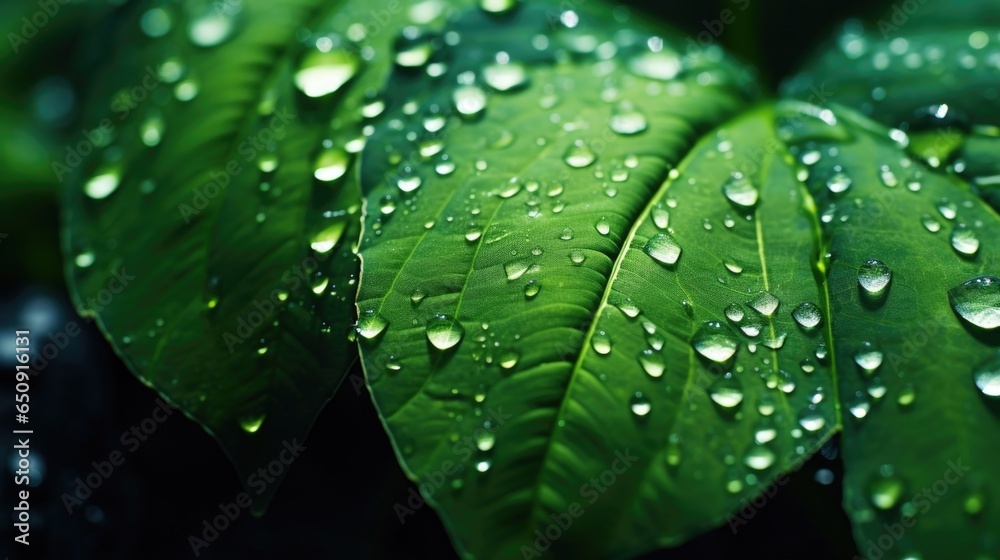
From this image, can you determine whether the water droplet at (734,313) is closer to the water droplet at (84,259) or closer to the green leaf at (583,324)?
the green leaf at (583,324)

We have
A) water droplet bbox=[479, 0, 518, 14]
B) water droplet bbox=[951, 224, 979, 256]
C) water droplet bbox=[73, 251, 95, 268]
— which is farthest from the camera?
water droplet bbox=[479, 0, 518, 14]

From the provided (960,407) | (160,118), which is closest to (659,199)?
(960,407)

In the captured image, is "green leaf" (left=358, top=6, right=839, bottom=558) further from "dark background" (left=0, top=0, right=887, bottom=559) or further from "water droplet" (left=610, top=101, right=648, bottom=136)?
"dark background" (left=0, top=0, right=887, bottom=559)

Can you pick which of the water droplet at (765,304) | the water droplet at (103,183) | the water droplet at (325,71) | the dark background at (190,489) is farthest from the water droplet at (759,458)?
the water droplet at (103,183)

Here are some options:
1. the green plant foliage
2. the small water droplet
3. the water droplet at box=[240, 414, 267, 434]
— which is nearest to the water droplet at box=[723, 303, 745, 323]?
the green plant foliage

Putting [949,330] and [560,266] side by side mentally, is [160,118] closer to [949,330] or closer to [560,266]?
[560,266]

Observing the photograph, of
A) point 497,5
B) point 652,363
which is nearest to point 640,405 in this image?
point 652,363

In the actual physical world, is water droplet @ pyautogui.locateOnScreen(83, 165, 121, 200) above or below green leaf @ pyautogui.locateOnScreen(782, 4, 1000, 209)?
above

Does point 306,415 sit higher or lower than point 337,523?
higher

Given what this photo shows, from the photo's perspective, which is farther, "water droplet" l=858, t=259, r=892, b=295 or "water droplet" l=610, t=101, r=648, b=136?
"water droplet" l=610, t=101, r=648, b=136
